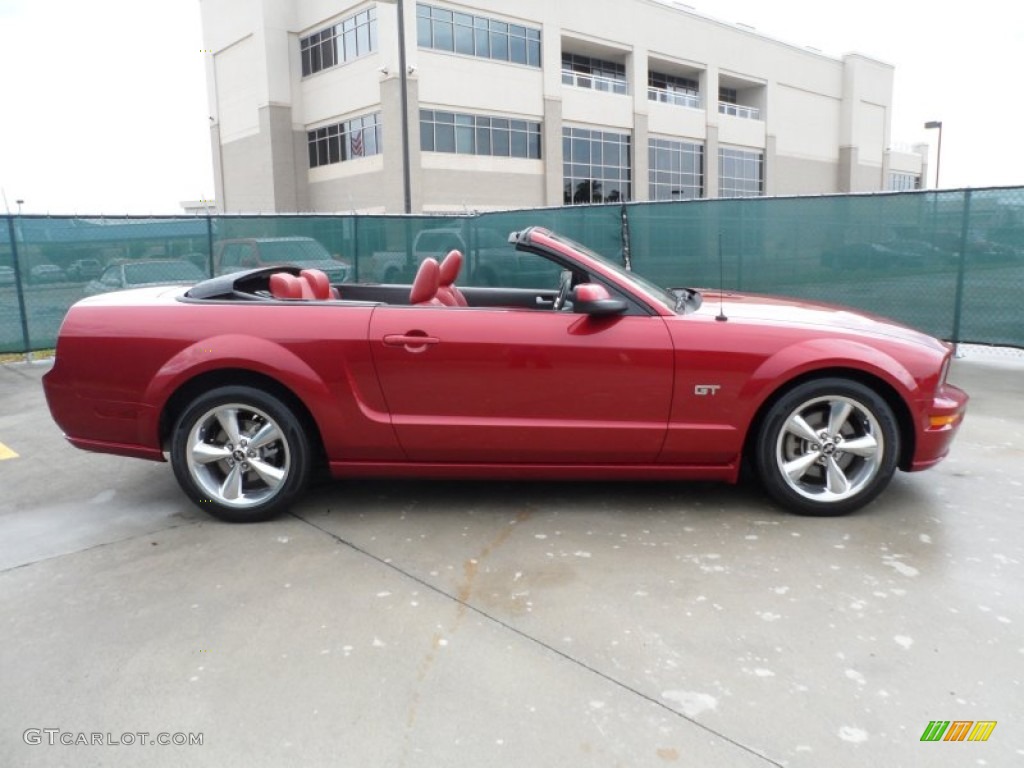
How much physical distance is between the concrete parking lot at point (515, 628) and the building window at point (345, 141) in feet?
110

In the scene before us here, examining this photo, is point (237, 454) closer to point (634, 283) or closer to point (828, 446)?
point (634, 283)

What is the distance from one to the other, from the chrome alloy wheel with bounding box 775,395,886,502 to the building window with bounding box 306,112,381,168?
34.0 metres

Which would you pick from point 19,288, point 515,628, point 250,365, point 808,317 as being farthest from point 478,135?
point 515,628

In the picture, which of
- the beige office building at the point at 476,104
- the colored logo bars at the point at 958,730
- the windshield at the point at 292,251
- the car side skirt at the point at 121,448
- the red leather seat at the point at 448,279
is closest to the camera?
the colored logo bars at the point at 958,730

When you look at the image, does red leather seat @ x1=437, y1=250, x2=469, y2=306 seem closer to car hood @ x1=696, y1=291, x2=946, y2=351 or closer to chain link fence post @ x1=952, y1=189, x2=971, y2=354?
car hood @ x1=696, y1=291, x2=946, y2=351

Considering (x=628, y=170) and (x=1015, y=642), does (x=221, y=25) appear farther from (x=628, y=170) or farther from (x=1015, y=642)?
(x=1015, y=642)

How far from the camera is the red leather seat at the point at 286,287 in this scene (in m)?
4.41

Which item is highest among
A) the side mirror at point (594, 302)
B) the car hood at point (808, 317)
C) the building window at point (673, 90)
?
the building window at point (673, 90)

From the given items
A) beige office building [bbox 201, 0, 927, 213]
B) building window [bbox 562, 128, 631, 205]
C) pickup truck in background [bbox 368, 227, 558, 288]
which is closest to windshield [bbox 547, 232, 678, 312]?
pickup truck in background [bbox 368, 227, 558, 288]

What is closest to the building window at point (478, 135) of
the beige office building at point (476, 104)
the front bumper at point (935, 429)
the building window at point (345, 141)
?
the beige office building at point (476, 104)

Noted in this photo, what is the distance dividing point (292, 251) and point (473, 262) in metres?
2.92

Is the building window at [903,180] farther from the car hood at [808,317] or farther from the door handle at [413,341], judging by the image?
the door handle at [413,341]

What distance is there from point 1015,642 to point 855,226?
7.06 metres

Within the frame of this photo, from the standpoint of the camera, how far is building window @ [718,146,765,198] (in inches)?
1940
